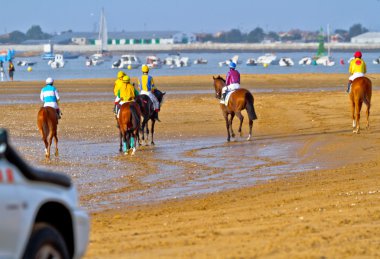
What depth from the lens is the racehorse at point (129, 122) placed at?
24.9 meters

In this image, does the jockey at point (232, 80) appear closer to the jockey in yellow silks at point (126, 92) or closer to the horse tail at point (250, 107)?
the horse tail at point (250, 107)

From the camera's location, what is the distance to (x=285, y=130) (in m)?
32.0

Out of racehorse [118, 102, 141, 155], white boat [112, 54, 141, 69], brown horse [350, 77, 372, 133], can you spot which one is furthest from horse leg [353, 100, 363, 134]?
white boat [112, 54, 141, 69]

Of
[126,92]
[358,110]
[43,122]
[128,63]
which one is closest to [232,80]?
[358,110]

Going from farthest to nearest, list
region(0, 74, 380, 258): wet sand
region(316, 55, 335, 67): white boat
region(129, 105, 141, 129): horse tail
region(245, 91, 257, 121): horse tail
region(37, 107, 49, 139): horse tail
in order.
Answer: region(316, 55, 335, 67): white boat → region(245, 91, 257, 121): horse tail → region(129, 105, 141, 129): horse tail → region(37, 107, 49, 139): horse tail → region(0, 74, 380, 258): wet sand

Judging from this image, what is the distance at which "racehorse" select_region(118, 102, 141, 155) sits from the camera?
24922mm

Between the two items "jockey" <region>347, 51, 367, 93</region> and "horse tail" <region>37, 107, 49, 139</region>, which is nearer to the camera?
"horse tail" <region>37, 107, 49, 139</region>

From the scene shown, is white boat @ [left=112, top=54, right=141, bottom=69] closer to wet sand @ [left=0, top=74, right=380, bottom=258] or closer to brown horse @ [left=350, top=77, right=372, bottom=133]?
wet sand @ [left=0, top=74, right=380, bottom=258]

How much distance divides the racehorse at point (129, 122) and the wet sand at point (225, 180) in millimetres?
544

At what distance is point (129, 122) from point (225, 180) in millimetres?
5545

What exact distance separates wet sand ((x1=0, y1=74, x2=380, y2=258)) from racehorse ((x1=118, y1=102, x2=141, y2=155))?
0.54 meters

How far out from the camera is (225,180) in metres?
20.0

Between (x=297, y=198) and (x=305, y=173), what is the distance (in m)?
4.92

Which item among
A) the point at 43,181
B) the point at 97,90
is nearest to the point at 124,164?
the point at 43,181
